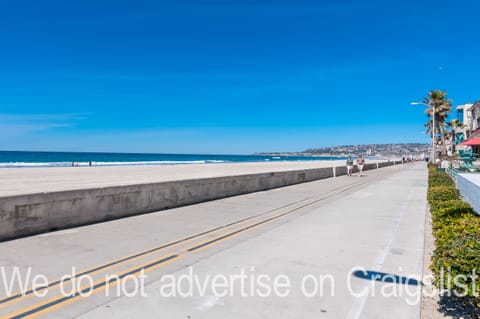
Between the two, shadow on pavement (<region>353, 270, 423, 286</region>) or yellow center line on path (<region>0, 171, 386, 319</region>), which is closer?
yellow center line on path (<region>0, 171, 386, 319</region>)

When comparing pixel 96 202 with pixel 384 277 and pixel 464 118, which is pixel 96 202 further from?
pixel 464 118

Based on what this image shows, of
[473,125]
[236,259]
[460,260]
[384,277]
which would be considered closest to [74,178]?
[236,259]

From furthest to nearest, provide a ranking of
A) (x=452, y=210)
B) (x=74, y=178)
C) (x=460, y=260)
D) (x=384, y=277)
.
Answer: (x=74, y=178) → (x=452, y=210) → (x=384, y=277) → (x=460, y=260)

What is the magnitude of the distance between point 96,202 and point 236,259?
15.5 ft

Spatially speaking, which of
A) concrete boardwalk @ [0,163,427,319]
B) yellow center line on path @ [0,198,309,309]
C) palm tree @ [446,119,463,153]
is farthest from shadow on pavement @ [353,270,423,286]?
palm tree @ [446,119,463,153]

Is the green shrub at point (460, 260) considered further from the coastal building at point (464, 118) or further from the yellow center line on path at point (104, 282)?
the coastal building at point (464, 118)

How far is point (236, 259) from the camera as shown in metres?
6.25

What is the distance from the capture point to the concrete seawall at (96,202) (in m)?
7.74

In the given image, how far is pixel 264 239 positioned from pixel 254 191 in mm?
9546

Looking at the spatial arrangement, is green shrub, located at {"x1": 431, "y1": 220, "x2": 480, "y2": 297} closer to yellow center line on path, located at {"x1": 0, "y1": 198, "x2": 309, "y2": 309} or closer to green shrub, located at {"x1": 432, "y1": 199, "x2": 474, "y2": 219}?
green shrub, located at {"x1": 432, "y1": 199, "x2": 474, "y2": 219}

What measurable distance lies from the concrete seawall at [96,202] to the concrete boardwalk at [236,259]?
378 millimetres

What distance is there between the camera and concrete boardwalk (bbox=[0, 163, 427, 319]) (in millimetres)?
4359

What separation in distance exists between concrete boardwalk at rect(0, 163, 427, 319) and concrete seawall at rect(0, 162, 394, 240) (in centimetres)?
38

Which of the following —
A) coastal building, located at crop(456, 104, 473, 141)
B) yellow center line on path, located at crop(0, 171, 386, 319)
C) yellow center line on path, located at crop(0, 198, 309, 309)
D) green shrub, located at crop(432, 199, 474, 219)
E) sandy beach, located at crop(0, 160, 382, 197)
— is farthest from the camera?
coastal building, located at crop(456, 104, 473, 141)
